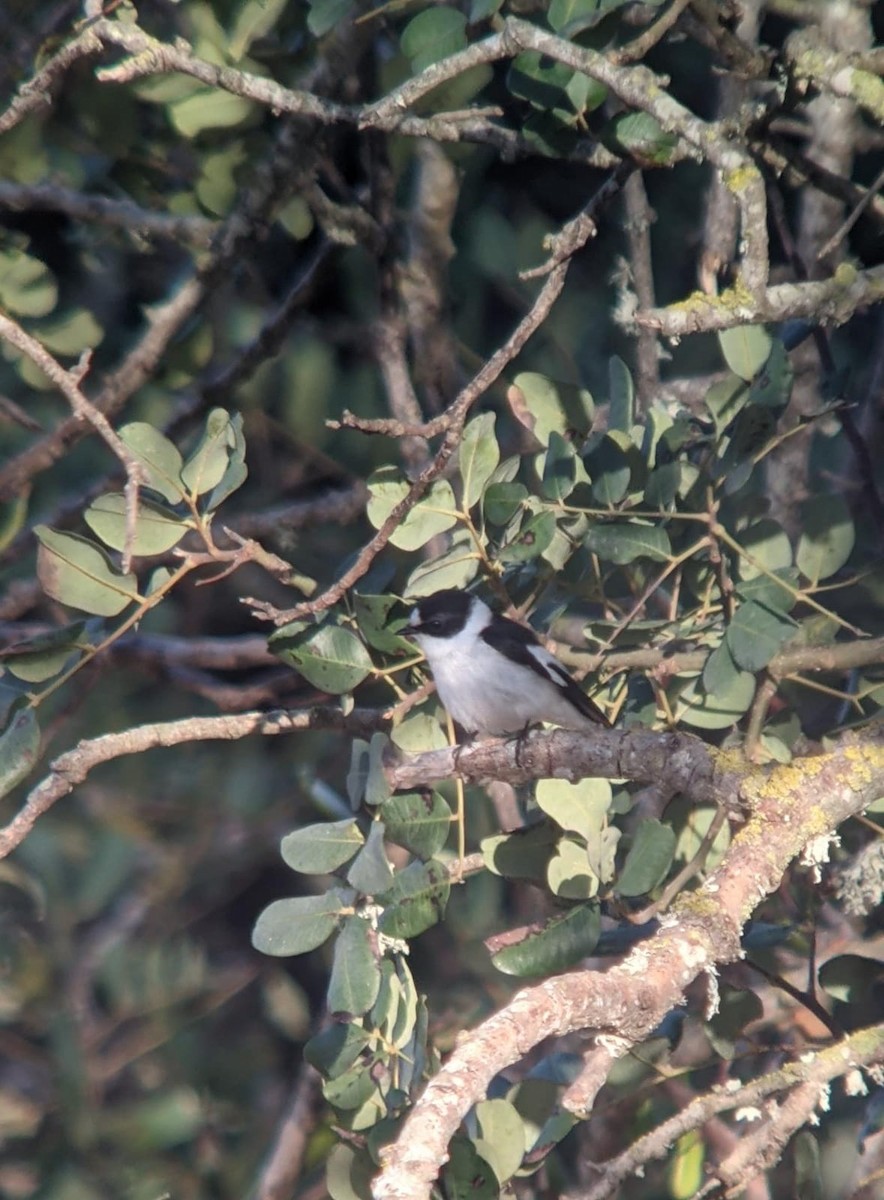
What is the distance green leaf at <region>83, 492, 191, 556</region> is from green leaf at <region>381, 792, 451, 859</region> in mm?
610

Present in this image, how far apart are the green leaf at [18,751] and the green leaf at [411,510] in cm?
70

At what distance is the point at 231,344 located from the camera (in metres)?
3.84

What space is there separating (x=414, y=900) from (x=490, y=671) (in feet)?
4.48

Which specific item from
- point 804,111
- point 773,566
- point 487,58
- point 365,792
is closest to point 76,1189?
point 365,792

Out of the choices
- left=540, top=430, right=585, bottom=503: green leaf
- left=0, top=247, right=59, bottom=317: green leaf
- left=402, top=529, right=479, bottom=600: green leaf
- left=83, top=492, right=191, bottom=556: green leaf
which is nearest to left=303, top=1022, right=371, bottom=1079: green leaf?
left=402, top=529, right=479, bottom=600: green leaf

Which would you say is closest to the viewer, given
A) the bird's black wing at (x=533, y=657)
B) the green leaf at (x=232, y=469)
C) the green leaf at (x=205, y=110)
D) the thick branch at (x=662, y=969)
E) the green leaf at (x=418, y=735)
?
the thick branch at (x=662, y=969)

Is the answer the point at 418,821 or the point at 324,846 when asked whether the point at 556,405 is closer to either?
the point at 418,821

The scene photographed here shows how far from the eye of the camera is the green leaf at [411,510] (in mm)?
2584

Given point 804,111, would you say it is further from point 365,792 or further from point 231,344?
point 365,792

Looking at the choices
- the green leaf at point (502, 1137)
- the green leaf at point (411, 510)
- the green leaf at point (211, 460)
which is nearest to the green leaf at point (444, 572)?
the green leaf at point (411, 510)

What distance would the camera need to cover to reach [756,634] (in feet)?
8.02

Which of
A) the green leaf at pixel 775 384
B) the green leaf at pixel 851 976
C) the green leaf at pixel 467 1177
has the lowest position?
the green leaf at pixel 851 976

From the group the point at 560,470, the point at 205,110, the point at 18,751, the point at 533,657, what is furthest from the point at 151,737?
the point at 205,110

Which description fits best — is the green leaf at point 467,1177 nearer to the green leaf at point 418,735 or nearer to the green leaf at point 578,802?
the green leaf at point 578,802
